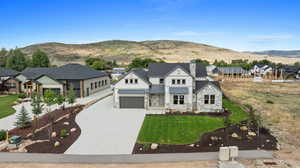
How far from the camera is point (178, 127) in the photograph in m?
18.1

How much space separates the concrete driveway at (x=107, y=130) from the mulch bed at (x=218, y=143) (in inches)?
70.6

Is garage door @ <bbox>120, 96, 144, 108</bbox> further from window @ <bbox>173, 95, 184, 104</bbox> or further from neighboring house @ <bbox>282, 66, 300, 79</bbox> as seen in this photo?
neighboring house @ <bbox>282, 66, 300, 79</bbox>

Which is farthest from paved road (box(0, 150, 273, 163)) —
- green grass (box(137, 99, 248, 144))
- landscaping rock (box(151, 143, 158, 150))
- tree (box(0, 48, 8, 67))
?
tree (box(0, 48, 8, 67))

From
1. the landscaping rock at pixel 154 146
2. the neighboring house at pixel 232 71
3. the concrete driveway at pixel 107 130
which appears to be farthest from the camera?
the neighboring house at pixel 232 71

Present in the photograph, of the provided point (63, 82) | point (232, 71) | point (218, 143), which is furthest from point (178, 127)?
point (232, 71)

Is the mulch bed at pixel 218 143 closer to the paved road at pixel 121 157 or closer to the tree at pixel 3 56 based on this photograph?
the paved road at pixel 121 157

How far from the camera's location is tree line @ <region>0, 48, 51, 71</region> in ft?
222

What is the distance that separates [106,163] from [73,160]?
7.59ft

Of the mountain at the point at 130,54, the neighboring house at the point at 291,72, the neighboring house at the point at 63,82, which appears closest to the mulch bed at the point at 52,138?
the neighboring house at the point at 63,82

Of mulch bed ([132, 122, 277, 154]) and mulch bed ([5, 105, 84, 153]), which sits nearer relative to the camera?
mulch bed ([132, 122, 277, 154])

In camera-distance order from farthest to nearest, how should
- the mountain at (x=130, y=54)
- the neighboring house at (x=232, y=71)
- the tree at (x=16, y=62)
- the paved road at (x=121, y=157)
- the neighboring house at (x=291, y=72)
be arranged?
the mountain at (x=130, y=54) < the neighboring house at (x=232, y=71) < the neighboring house at (x=291, y=72) < the tree at (x=16, y=62) < the paved road at (x=121, y=157)

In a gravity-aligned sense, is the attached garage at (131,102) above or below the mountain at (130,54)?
below

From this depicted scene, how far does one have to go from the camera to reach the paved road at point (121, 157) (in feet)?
38.2

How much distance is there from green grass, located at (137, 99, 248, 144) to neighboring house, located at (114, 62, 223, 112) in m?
2.58
